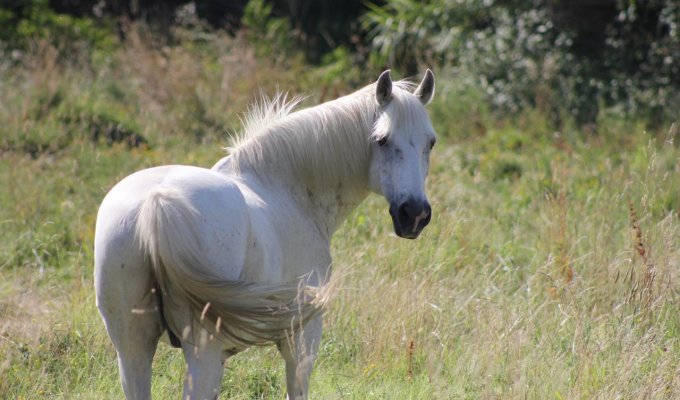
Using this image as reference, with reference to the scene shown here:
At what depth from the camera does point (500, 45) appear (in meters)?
10.1

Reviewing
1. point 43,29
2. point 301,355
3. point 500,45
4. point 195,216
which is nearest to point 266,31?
point 43,29

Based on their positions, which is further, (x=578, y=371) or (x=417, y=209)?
(x=578, y=371)

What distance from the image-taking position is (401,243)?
488 centimetres

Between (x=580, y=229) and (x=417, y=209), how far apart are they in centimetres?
245

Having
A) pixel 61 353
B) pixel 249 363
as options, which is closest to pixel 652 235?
pixel 249 363

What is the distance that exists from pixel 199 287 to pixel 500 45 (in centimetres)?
812

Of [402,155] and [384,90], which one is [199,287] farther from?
[384,90]

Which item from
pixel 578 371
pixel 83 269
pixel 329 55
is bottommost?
pixel 329 55

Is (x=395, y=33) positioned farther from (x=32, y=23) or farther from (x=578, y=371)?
(x=578, y=371)

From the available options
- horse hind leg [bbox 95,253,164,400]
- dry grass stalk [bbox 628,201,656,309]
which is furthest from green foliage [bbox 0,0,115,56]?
horse hind leg [bbox 95,253,164,400]

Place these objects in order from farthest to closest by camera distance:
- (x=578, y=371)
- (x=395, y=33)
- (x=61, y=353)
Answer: (x=395, y=33) < (x=61, y=353) < (x=578, y=371)

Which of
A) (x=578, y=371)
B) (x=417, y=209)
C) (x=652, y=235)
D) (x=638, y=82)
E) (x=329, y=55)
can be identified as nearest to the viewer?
(x=417, y=209)

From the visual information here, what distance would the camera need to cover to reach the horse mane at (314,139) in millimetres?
3344

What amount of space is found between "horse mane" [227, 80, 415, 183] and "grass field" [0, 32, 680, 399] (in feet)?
1.74
